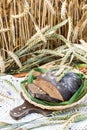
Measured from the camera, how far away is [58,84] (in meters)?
1.28

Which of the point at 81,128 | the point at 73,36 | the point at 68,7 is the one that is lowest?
the point at 81,128

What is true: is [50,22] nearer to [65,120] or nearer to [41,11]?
[41,11]

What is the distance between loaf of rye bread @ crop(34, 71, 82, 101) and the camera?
1.27m

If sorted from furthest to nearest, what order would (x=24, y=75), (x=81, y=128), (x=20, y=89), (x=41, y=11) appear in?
(x=41, y=11) < (x=24, y=75) < (x=20, y=89) < (x=81, y=128)

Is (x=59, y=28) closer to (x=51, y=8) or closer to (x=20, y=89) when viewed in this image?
(x=51, y=8)

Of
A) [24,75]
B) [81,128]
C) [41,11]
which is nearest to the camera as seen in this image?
[81,128]

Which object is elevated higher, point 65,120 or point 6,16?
point 6,16

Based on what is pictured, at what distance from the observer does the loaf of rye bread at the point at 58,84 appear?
127 cm

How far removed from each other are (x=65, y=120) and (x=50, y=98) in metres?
0.10

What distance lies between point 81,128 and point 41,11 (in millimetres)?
669

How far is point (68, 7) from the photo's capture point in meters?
1.69

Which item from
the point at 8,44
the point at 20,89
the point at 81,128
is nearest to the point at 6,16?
the point at 8,44

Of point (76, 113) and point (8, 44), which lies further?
point (8, 44)

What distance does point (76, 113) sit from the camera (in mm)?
1278
